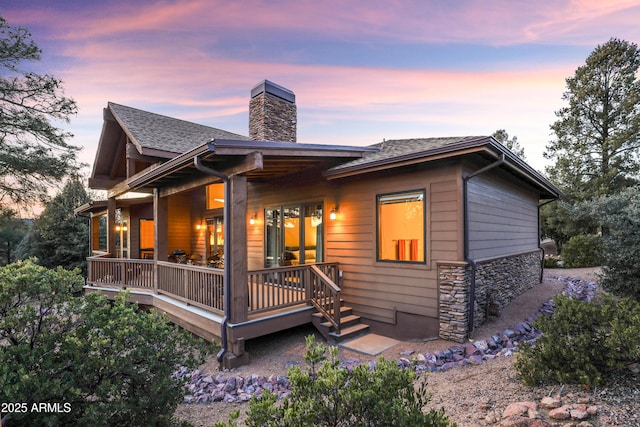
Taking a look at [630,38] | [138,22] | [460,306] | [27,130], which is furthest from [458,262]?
[630,38]

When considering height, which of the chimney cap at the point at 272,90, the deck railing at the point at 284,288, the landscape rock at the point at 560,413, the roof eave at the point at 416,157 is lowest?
the landscape rock at the point at 560,413

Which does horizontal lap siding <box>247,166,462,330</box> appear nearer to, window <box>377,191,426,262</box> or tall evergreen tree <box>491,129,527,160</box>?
window <box>377,191,426,262</box>

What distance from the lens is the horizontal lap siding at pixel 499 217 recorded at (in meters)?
5.89

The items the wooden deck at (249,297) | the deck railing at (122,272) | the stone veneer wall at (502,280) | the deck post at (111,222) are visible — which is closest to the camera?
the wooden deck at (249,297)

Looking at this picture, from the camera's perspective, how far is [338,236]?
279 inches

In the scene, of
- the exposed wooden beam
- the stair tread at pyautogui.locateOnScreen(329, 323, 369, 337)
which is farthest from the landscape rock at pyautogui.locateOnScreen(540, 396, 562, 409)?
the exposed wooden beam

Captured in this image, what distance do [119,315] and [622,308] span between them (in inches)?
213

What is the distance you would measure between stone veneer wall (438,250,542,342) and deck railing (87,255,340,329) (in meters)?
1.93

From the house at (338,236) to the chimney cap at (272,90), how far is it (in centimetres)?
4

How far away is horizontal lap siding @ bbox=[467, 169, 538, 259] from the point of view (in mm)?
5891

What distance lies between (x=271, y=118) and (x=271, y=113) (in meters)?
0.15

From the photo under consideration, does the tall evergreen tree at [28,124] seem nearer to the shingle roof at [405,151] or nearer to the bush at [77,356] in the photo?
the bush at [77,356]

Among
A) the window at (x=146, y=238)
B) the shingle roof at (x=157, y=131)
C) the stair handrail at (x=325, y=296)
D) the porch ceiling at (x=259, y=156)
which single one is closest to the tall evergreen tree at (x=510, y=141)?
the porch ceiling at (x=259, y=156)

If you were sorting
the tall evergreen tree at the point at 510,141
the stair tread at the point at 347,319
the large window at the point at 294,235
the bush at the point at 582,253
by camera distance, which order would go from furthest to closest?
the tall evergreen tree at the point at 510,141 < the bush at the point at 582,253 < the large window at the point at 294,235 < the stair tread at the point at 347,319
